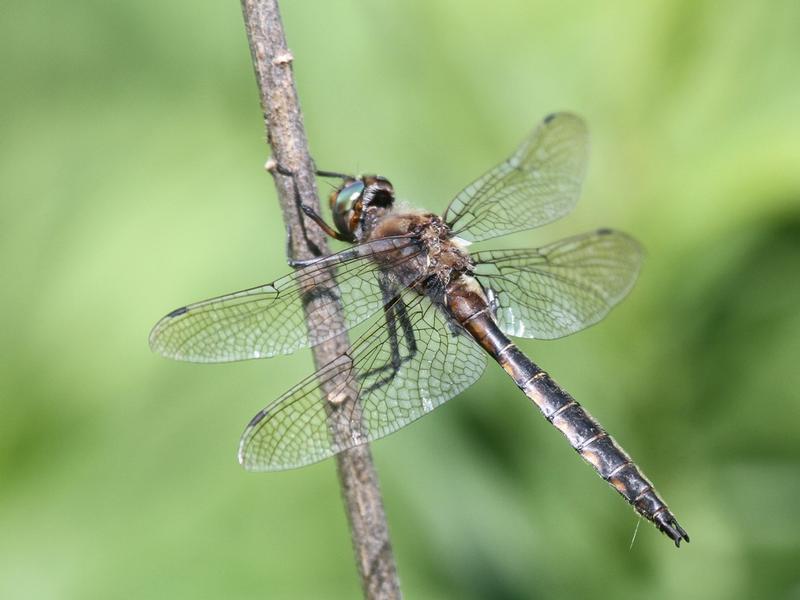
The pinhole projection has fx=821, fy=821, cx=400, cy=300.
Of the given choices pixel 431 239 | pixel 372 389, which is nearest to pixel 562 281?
pixel 431 239

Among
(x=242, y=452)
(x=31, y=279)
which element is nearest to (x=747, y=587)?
(x=242, y=452)

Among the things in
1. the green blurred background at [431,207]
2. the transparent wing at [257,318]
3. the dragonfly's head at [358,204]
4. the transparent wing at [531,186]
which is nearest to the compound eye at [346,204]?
the dragonfly's head at [358,204]

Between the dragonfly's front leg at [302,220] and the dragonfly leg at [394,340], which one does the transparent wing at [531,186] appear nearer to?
the dragonfly leg at [394,340]

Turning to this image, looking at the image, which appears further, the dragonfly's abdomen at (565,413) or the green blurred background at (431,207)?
the green blurred background at (431,207)

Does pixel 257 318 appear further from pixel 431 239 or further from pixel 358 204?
pixel 431 239

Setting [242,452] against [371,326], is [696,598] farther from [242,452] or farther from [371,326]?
[242,452]

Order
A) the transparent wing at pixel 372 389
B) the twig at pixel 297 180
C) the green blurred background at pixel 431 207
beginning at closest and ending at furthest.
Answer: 1. the twig at pixel 297 180
2. the transparent wing at pixel 372 389
3. the green blurred background at pixel 431 207
